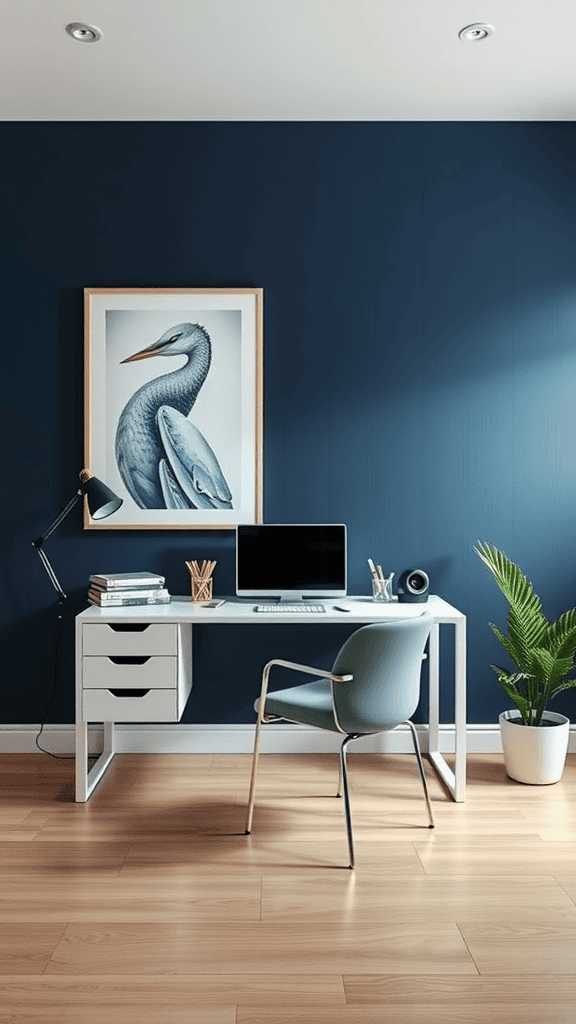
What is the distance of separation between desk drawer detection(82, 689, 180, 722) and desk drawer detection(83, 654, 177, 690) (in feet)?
0.10

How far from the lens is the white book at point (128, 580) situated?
10.6 feet

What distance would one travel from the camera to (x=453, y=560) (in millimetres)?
3689

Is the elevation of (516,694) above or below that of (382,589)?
below

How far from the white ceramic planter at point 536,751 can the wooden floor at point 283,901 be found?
0.21 ft

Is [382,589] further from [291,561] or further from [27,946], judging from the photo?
[27,946]

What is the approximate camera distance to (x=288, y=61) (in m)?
3.10

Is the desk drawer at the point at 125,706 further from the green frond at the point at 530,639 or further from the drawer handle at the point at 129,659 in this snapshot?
the green frond at the point at 530,639

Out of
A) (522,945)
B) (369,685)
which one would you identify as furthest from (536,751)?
(522,945)

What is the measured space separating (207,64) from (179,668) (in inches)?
90.4

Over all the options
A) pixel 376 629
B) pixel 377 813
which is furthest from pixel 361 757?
pixel 376 629

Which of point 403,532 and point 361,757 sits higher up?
point 403,532

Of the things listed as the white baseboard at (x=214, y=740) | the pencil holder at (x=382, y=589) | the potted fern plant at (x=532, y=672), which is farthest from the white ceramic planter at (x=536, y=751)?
the pencil holder at (x=382, y=589)

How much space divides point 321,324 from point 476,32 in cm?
125

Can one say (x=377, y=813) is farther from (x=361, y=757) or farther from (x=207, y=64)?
(x=207, y=64)
